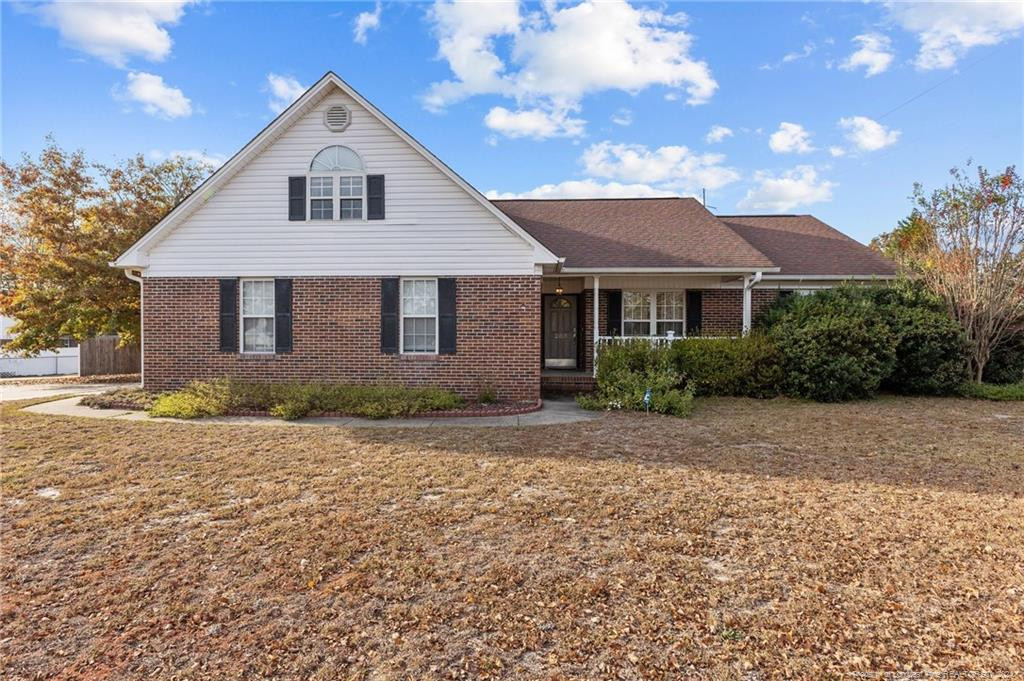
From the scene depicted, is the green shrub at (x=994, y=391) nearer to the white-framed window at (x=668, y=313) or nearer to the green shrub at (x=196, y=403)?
the white-framed window at (x=668, y=313)

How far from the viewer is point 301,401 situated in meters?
9.52

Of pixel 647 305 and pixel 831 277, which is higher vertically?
pixel 831 277

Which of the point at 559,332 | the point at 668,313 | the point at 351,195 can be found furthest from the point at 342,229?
the point at 668,313

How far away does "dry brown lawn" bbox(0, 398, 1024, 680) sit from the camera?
264cm

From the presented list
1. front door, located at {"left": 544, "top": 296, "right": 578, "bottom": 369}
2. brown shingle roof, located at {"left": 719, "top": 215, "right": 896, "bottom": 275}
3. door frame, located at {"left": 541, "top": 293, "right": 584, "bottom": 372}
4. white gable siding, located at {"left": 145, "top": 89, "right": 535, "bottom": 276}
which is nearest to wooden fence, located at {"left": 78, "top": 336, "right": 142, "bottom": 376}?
white gable siding, located at {"left": 145, "top": 89, "right": 535, "bottom": 276}

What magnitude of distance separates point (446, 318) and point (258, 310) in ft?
13.9

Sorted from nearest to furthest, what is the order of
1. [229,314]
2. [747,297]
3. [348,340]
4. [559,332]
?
[348,340], [229,314], [747,297], [559,332]

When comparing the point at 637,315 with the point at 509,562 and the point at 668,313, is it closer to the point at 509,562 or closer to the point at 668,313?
the point at 668,313

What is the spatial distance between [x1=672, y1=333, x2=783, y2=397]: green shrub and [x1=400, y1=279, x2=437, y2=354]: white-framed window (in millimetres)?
5574

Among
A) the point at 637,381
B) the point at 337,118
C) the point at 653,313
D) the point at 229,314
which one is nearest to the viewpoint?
the point at 637,381

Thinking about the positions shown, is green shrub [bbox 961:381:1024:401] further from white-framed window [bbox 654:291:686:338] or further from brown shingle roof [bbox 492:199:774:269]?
white-framed window [bbox 654:291:686:338]

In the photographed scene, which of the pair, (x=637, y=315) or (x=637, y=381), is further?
(x=637, y=315)

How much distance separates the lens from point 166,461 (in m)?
6.38

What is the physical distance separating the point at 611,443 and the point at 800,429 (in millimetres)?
3460
